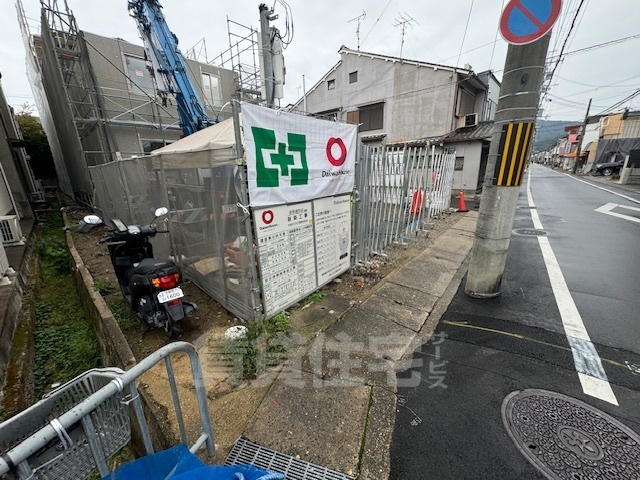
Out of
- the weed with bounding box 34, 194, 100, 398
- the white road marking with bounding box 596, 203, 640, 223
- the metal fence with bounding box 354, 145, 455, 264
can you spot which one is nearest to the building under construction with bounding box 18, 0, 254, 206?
the weed with bounding box 34, 194, 100, 398

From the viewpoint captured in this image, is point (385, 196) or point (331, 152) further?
point (385, 196)

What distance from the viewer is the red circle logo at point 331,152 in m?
3.98

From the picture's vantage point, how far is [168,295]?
324cm

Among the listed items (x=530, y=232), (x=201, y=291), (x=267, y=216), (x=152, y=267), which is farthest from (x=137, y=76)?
(x=530, y=232)

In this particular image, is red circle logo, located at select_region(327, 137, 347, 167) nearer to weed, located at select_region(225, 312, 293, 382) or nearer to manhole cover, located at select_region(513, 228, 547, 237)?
weed, located at select_region(225, 312, 293, 382)

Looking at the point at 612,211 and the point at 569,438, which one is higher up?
the point at 612,211

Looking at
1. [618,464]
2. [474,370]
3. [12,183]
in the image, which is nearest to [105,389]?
[474,370]

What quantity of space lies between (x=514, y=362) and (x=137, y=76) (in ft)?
49.7

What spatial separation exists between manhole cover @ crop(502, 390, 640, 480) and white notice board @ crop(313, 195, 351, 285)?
2.72 m

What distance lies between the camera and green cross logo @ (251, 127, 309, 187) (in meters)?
3.00

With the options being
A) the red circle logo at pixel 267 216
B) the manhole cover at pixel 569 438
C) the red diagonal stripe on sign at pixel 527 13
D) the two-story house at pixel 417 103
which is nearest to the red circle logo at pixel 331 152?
the red circle logo at pixel 267 216

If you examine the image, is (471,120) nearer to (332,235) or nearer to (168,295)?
(332,235)

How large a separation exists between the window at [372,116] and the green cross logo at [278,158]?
1691 cm

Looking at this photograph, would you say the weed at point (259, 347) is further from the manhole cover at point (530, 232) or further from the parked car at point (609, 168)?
the parked car at point (609, 168)
